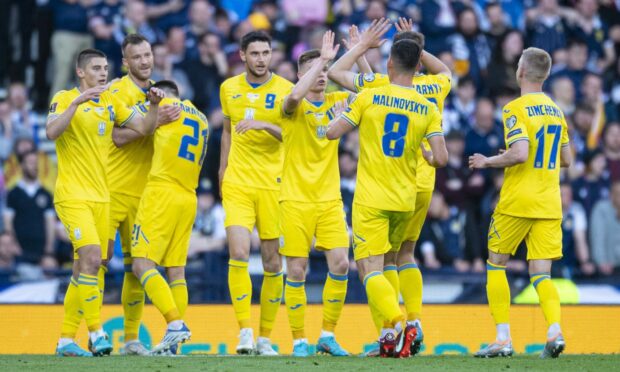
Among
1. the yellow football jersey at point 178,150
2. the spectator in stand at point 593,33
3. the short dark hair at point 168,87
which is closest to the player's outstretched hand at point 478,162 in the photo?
the yellow football jersey at point 178,150

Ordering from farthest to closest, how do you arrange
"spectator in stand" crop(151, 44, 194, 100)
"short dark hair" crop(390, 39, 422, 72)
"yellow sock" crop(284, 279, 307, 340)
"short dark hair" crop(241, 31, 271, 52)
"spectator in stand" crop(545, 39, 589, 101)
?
1. "spectator in stand" crop(545, 39, 589, 101)
2. "spectator in stand" crop(151, 44, 194, 100)
3. "short dark hair" crop(241, 31, 271, 52)
4. "yellow sock" crop(284, 279, 307, 340)
5. "short dark hair" crop(390, 39, 422, 72)

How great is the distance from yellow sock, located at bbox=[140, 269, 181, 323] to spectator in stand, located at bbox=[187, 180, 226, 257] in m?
4.09

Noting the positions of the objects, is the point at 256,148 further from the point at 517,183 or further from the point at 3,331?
the point at 3,331

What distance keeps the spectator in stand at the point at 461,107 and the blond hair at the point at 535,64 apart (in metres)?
6.44

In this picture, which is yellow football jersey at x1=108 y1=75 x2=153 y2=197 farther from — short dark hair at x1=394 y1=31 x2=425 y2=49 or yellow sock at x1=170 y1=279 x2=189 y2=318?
short dark hair at x1=394 y1=31 x2=425 y2=49

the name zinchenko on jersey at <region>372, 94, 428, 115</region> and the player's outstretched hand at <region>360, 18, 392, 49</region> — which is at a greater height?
the player's outstretched hand at <region>360, 18, 392, 49</region>

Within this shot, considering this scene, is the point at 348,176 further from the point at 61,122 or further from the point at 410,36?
the point at 61,122

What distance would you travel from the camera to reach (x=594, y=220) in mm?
17016

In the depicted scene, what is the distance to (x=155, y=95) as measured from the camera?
11.7 meters

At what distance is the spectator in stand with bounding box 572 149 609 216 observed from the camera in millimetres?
17109

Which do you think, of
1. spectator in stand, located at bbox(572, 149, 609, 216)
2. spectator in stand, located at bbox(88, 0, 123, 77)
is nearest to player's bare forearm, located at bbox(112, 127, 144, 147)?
spectator in stand, located at bbox(88, 0, 123, 77)

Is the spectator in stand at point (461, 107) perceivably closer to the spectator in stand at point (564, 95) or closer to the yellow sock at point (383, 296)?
the spectator in stand at point (564, 95)

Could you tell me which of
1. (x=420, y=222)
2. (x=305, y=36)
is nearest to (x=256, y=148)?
(x=420, y=222)

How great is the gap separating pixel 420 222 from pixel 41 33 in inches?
355
